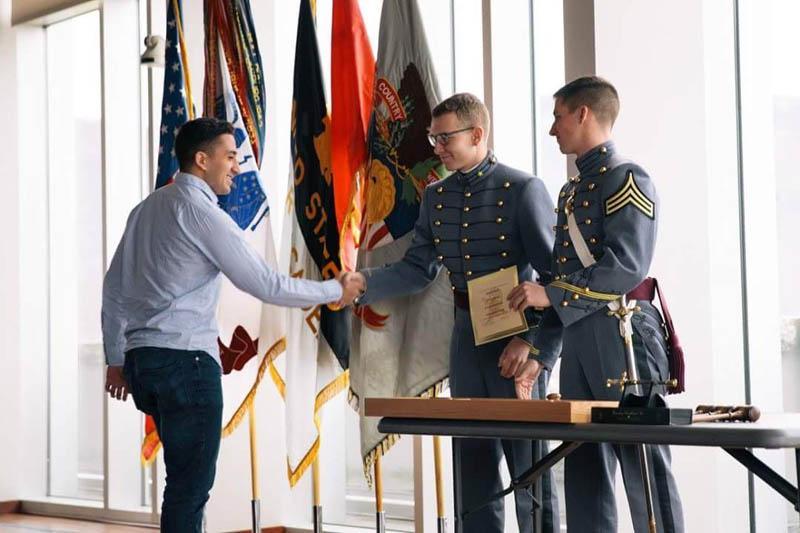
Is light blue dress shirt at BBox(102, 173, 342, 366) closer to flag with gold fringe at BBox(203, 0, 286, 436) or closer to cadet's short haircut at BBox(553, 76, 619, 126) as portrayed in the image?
flag with gold fringe at BBox(203, 0, 286, 436)

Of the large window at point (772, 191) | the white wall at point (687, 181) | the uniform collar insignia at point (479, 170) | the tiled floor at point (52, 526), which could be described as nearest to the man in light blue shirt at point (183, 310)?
the uniform collar insignia at point (479, 170)

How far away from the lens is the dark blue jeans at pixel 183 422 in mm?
3621

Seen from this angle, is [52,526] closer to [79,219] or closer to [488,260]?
[79,219]

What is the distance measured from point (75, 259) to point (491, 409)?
5.50 m

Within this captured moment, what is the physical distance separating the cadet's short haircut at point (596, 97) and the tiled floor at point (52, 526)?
13.1ft

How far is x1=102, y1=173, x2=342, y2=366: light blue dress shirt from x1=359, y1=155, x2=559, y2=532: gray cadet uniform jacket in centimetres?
55

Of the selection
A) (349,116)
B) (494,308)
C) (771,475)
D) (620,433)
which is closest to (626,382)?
(620,433)

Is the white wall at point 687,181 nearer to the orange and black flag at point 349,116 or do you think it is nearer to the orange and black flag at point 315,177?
the orange and black flag at point 349,116

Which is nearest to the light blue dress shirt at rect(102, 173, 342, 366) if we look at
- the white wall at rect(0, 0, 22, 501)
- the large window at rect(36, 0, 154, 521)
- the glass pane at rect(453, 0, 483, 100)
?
the glass pane at rect(453, 0, 483, 100)

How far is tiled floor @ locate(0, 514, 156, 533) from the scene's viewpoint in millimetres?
6414

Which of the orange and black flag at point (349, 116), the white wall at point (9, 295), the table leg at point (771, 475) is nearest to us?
the table leg at point (771, 475)

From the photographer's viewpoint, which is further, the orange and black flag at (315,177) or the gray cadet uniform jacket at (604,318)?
the orange and black flag at (315,177)

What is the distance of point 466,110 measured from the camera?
3.56m

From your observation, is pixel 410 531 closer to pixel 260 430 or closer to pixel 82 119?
pixel 260 430
